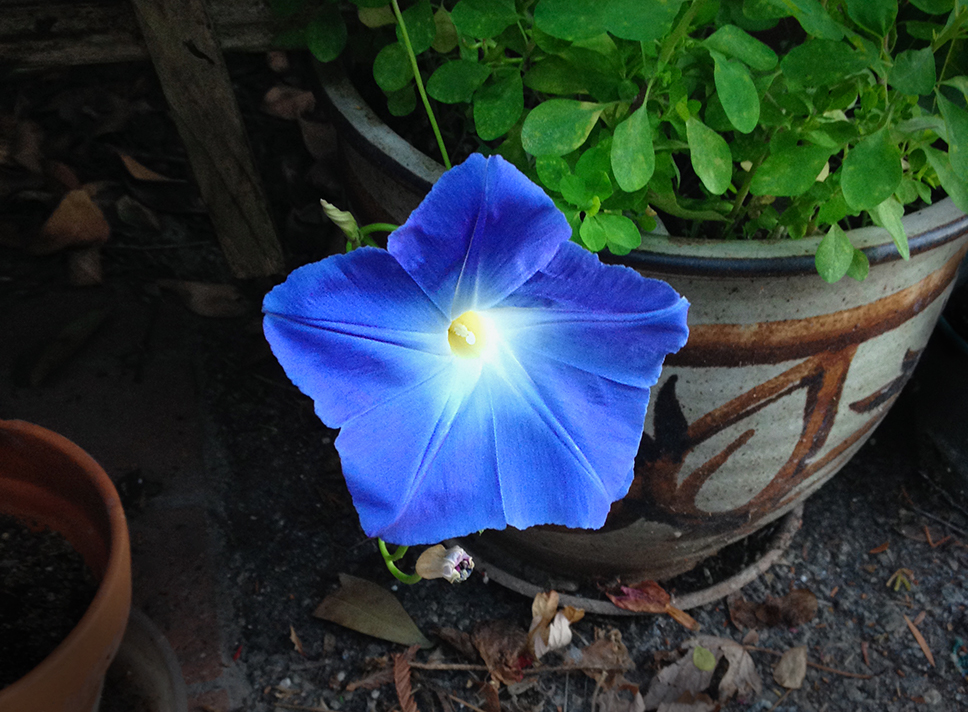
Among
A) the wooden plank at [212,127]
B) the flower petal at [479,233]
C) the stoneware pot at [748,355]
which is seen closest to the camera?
the flower petal at [479,233]

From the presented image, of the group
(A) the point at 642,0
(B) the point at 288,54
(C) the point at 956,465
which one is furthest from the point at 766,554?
(B) the point at 288,54

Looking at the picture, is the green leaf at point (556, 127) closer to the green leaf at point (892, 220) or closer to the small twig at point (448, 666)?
the green leaf at point (892, 220)

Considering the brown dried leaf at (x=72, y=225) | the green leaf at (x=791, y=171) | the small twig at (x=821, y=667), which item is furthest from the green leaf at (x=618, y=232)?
the brown dried leaf at (x=72, y=225)

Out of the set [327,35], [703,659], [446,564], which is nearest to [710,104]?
[327,35]

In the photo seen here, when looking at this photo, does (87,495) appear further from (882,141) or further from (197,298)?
(882,141)

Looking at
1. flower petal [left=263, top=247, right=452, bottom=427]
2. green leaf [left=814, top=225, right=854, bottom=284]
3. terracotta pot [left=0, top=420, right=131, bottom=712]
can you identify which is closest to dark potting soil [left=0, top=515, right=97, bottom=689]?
terracotta pot [left=0, top=420, right=131, bottom=712]

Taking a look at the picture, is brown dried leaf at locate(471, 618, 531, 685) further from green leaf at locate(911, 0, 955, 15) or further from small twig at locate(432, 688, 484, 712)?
green leaf at locate(911, 0, 955, 15)
